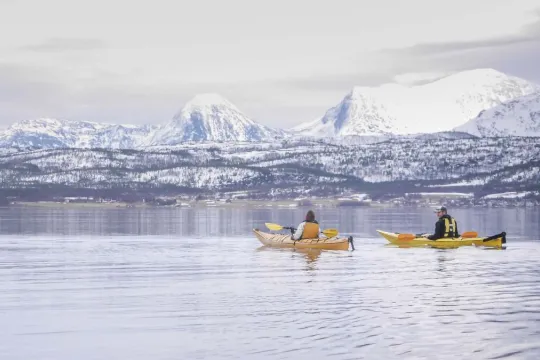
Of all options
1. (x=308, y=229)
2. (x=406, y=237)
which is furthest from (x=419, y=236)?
(x=308, y=229)

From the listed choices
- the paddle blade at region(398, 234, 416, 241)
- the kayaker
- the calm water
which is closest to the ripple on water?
the calm water

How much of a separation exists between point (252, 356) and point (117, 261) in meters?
31.0

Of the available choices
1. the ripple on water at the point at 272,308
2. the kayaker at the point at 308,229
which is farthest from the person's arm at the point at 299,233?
the ripple on water at the point at 272,308

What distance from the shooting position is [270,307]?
31.4m

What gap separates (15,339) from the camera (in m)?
25.6

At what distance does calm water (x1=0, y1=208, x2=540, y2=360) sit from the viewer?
80.0 ft

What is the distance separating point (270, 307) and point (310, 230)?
3112 cm

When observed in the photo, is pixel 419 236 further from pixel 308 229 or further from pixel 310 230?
pixel 308 229

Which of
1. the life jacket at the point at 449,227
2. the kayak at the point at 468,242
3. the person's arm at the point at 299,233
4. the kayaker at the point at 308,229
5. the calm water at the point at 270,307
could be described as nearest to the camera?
the calm water at the point at 270,307

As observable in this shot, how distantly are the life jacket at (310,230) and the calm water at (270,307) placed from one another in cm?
711

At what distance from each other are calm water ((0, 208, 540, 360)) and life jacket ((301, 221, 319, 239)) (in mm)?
7111

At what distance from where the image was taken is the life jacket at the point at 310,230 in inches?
2454

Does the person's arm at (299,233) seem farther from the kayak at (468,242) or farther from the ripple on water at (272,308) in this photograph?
the kayak at (468,242)

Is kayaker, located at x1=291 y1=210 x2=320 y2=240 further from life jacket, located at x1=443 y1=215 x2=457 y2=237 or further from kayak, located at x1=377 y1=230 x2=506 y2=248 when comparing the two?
life jacket, located at x1=443 y1=215 x2=457 y2=237
